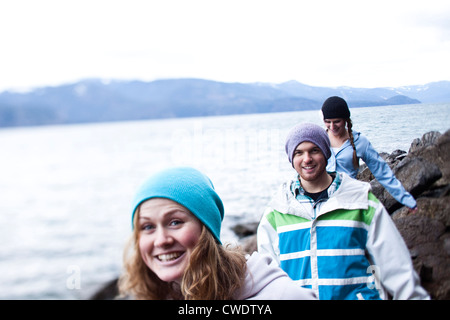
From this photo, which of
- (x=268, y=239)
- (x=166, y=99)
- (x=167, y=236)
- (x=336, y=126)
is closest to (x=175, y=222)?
(x=167, y=236)

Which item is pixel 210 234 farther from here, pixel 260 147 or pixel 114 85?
pixel 114 85

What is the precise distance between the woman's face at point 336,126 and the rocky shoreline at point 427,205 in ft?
0.67

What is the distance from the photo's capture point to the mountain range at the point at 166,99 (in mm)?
2156

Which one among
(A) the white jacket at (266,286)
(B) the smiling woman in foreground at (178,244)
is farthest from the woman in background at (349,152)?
(B) the smiling woman in foreground at (178,244)

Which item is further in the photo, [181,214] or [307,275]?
[307,275]

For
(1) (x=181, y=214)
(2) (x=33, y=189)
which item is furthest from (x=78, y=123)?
(1) (x=181, y=214)

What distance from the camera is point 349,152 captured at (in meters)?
1.98

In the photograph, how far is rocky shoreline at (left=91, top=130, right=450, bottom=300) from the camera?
1.79m

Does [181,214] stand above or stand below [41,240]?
above

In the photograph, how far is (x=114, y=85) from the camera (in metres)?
2.32

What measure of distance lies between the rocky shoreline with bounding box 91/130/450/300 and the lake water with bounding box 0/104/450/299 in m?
0.07

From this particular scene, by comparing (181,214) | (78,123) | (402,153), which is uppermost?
(78,123)

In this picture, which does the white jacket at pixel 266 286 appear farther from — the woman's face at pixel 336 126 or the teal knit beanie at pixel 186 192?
the woman's face at pixel 336 126
